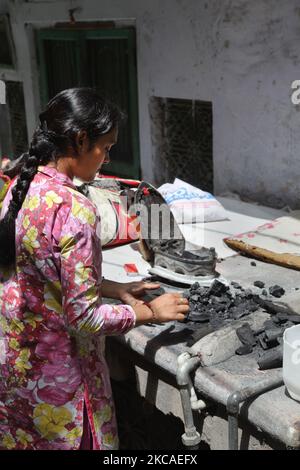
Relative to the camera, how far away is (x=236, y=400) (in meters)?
2.42

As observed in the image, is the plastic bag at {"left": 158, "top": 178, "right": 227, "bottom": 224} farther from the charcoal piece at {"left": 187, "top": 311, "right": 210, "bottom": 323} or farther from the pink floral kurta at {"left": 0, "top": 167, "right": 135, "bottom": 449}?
the pink floral kurta at {"left": 0, "top": 167, "right": 135, "bottom": 449}

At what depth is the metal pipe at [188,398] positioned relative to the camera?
102 inches

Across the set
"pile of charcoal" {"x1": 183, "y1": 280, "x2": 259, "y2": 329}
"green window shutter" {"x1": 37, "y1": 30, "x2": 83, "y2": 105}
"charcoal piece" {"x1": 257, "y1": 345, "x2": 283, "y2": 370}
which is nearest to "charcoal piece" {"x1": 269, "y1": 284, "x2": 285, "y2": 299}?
"pile of charcoal" {"x1": 183, "y1": 280, "x2": 259, "y2": 329}

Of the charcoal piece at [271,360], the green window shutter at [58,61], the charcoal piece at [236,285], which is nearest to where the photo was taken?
the charcoal piece at [271,360]

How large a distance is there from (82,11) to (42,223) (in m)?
5.62

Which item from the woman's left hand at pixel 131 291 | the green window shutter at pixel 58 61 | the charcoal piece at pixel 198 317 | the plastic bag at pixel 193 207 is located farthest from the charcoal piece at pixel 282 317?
the green window shutter at pixel 58 61

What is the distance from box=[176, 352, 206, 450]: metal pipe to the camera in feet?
8.52

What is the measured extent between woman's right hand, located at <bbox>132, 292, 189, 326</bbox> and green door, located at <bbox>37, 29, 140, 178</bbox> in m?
4.58

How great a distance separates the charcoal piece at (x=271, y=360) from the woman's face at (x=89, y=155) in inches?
49.0

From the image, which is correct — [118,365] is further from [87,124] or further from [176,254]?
[87,124]

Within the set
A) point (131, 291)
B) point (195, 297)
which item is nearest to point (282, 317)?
point (195, 297)

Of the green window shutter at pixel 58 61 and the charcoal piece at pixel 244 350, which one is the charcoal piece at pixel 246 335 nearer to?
the charcoal piece at pixel 244 350

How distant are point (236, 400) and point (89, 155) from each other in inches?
46.7
